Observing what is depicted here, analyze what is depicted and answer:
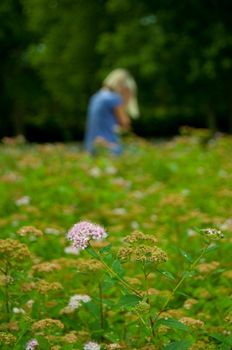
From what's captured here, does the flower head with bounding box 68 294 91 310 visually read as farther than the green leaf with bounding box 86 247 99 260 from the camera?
Yes

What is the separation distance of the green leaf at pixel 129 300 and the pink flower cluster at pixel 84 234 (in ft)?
0.68

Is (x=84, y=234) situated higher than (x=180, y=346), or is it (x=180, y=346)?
(x=84, y=234)

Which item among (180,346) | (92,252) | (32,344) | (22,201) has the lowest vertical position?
(180,346)

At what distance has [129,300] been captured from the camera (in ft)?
8.03

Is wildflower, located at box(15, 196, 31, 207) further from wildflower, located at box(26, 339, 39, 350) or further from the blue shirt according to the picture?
the blue shirt

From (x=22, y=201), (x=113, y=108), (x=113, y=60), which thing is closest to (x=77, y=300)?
(x=22, y=201)

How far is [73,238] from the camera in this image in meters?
2.51

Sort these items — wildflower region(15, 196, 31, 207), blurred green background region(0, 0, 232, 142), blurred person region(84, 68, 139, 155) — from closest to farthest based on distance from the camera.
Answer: wildflower region(15, 196, 31, 207) → blurred person region(84, 68, 139, 155) → blurred green background region(0, 0, 232, 142)

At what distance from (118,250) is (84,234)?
147mm

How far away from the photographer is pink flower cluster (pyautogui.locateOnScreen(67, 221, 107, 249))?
2496mm

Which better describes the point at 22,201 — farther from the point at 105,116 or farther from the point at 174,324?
the point at 105,116

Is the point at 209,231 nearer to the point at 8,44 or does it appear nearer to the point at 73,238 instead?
the point at 73,238

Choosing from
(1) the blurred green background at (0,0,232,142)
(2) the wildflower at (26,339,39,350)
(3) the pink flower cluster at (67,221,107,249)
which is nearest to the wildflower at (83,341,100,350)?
(2) the wildflower at (26,339,39,350)

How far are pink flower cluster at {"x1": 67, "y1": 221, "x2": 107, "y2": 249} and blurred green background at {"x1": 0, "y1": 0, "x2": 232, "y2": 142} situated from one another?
71.7 ft
